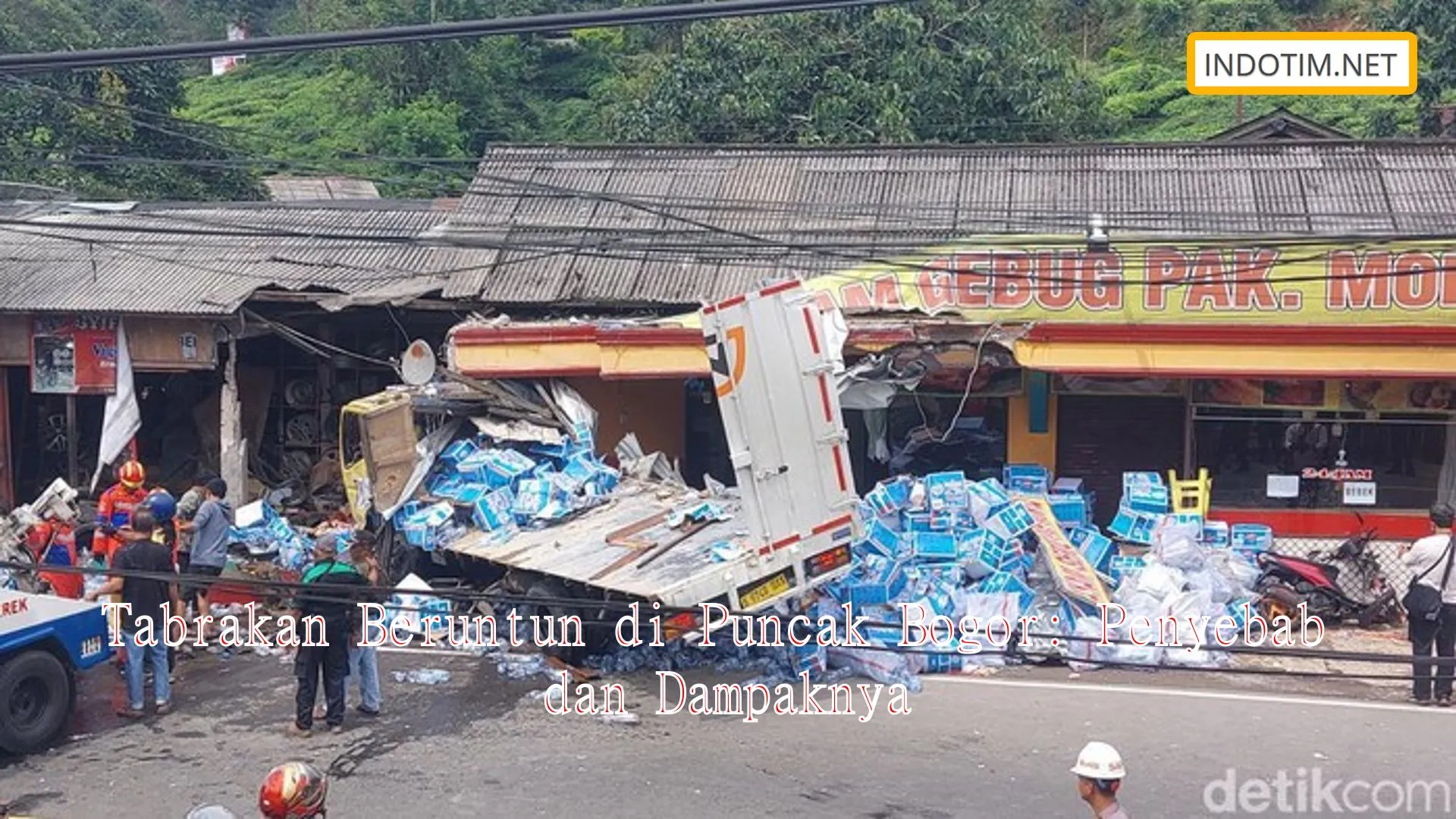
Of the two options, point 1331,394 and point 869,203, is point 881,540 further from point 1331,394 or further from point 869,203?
point 869,203

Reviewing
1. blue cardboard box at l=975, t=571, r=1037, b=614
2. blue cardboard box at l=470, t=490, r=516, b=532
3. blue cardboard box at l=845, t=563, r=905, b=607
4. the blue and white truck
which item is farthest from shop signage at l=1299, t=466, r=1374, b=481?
the blue and white truck

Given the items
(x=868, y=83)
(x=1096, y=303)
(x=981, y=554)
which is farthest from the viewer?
(x=868, y=83)

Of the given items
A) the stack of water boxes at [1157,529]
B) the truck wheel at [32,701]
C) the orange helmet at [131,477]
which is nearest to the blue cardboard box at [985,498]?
the stack of water boxes at [1157,529]

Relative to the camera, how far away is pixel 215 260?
18.1 metres

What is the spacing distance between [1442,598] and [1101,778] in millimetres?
6416

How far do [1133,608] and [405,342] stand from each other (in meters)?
10.4

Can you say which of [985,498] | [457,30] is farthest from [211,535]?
[457,30]

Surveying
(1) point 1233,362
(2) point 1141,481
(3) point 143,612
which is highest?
(1) point 1233,362

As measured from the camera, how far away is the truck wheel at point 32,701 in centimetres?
927

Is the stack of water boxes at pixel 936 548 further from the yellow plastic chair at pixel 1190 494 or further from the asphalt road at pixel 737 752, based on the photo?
the yellow plastic chair at pixel 1190 494

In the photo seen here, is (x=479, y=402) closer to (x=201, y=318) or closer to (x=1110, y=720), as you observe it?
(x=201, y=318)

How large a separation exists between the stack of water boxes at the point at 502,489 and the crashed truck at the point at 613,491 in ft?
0.06

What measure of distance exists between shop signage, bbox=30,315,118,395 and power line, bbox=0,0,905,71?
Result: 1199 cm

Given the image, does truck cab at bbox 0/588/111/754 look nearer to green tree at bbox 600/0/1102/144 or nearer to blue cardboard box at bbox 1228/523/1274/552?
blue cardboard box at bbox 1228/523/1274/552
